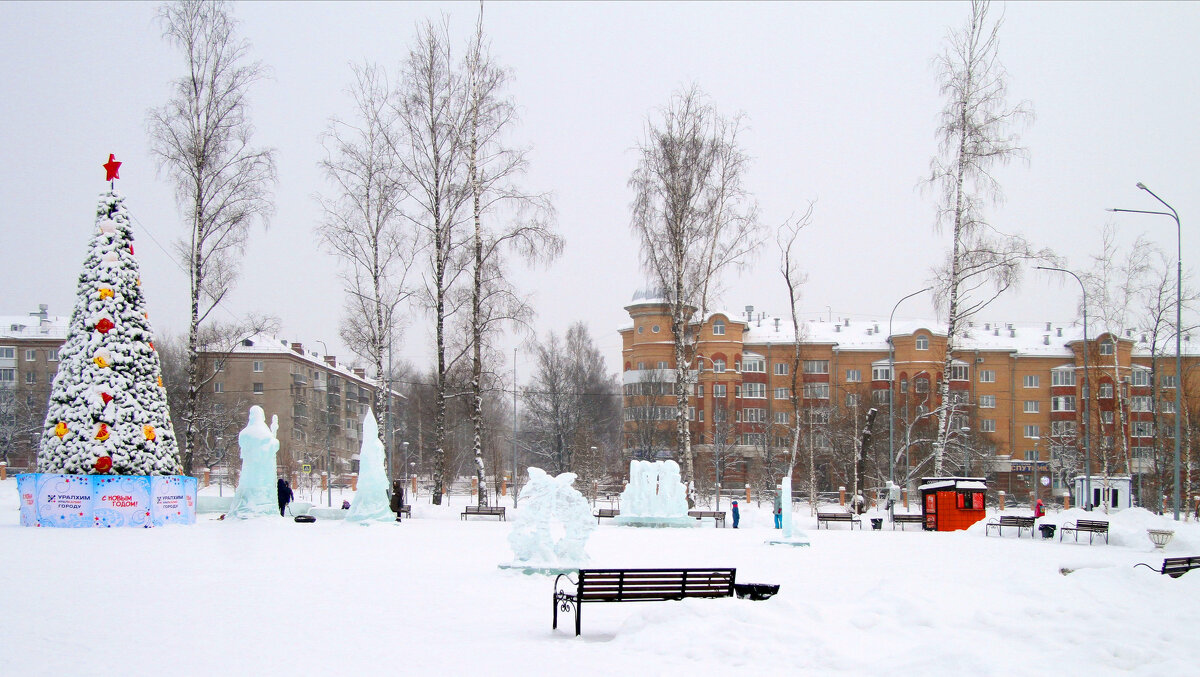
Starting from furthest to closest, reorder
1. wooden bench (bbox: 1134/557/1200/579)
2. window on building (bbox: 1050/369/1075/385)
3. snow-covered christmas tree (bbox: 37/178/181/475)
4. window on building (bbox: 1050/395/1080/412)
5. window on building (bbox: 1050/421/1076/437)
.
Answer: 1. window on building (bbox: 1050/369/1075/385)
2. window on building (bbox: 1050/395/1080/412)
3. window on building (bbox: 1050/421/1076/437)
4. snow-covered christmas tree (bbox: 37/178/181/475)
5. wooden bench (bbox: 1134/557/1200/579)

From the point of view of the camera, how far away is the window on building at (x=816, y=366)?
263 ft

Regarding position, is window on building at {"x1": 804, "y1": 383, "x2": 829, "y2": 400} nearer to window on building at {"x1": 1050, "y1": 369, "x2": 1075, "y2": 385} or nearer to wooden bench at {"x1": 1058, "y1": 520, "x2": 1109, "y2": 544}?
window on building at {"x1": 1050, "y1": 369, "x2": 1075, "y2": 385}

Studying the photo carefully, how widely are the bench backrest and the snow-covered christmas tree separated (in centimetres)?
1658

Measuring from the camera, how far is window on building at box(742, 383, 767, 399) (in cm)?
7950

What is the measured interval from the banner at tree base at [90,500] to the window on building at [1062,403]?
74.0 meters

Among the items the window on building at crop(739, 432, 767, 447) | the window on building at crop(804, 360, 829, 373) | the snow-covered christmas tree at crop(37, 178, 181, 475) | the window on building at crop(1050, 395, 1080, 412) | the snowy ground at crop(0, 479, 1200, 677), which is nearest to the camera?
the snowy ground at crop(0, 479, 1200, 677)

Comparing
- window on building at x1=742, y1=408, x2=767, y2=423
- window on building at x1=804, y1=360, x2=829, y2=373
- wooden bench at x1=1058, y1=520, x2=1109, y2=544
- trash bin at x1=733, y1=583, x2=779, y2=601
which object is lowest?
wooden bench at x1=1058, y1=520, x2=1109, y2=544

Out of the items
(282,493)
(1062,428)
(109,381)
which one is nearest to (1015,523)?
(282,493)

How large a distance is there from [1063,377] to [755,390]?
25719 millimetres

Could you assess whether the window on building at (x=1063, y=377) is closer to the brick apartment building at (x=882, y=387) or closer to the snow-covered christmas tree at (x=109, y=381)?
the brick apartment building at (x=882, y=387)

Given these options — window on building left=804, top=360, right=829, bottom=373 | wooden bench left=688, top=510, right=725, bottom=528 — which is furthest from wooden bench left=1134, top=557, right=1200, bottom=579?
window on building left=804, top=360, right=829, bottom=373

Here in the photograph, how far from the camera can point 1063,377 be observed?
80188 millimetres

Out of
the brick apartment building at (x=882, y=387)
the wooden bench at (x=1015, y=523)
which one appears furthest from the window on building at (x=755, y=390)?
the wooden bench at (x=1015, y=523)

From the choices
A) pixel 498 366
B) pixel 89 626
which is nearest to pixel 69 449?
pixel 89 626
